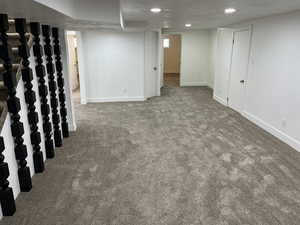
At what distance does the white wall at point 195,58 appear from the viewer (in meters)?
9.50

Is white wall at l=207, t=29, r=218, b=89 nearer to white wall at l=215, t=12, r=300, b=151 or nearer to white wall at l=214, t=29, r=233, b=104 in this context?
white wall at l=214, t=29, r=233, b=104

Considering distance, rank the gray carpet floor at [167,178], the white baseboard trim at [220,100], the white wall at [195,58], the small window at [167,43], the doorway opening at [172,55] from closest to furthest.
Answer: the gray carpet floor at [167,178]
the white baseboard trim at [220,100]
the white wall at [195,58]
the small window at [167,43]
the doorway opening at [172,55]

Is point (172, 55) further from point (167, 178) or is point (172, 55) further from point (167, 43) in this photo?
point (167, 178)

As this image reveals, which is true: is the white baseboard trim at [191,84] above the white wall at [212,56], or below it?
below

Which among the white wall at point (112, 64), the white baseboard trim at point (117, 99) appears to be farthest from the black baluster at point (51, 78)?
the white baseboard trim at point (117, 99)

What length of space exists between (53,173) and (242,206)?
7.96ft

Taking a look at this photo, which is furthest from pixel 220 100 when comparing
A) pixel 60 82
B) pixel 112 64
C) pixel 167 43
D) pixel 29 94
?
pixel 167 43

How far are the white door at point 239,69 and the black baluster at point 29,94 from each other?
4770mm

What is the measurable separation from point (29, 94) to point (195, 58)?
8011mm

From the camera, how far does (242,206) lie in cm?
245

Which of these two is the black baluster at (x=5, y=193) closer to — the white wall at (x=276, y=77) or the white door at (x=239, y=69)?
the white wall at (x=276, y=77)

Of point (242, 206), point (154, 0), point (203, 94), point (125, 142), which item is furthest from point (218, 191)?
point (203, 94)

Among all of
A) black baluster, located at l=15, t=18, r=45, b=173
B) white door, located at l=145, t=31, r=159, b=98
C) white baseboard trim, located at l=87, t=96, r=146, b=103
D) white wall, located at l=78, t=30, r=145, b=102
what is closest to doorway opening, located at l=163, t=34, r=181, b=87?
white door, located at l=145, t=31, r=159, b=98

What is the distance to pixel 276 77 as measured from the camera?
439 cm
